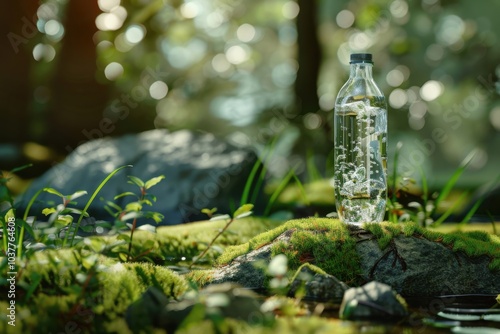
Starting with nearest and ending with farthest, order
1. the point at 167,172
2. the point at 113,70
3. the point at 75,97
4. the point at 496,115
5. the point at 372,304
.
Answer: the point at 372,304, the point at 167,172, the point at 75,97, the point at 113,70, the point at 496,115

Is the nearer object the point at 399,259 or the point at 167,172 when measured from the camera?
the point at 399,259

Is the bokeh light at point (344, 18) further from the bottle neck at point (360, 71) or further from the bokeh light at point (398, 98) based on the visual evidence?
the bottle neck at point (360, 71)

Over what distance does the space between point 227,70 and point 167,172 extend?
27.8 feet

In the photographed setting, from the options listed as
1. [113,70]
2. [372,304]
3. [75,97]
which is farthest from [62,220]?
[113,70]

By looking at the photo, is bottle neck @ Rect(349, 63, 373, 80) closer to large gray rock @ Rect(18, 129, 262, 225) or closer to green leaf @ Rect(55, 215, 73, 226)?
green leaf @ Rect(55, 215, 73, 226)

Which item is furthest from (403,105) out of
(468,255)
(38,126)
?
(468,255)

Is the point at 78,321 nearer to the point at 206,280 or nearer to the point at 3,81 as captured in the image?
the point at 206,280

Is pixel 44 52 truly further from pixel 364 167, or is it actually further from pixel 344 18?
pixel 344 18

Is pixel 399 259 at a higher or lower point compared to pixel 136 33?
lower

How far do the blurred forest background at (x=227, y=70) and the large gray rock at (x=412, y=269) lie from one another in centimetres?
359

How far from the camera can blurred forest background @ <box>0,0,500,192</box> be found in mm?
7719

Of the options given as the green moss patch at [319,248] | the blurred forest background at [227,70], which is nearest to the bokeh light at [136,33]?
the blurred forest background at [227,70]

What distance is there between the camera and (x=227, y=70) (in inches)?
554

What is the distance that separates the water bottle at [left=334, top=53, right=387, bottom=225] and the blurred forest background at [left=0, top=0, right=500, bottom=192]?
3.03m
